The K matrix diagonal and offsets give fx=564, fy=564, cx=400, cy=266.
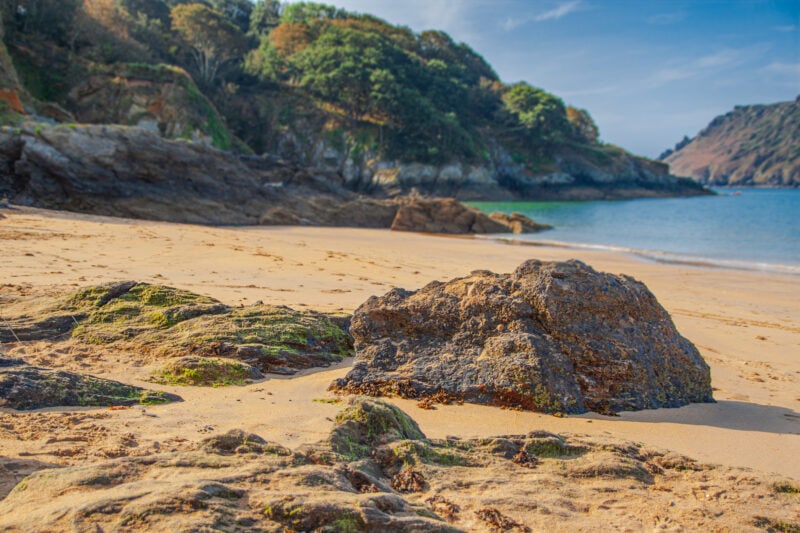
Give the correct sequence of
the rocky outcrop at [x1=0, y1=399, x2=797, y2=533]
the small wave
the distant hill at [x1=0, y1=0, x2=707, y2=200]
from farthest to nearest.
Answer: the distant hill at [x1=0, y1=0, x2=707, y2=200] → the small wave → the rocky outcrop at [x1=0, y1=399, x2=797, y2=533]

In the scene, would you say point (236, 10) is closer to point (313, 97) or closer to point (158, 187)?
point (313, 97)

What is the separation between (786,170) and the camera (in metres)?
128

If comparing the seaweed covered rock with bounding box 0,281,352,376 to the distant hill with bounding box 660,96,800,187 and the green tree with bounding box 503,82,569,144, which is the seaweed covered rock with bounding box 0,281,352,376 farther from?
the distant hill with bounding box 660,96,800,187

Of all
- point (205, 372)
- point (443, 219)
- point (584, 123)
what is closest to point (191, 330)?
point (205, 372)

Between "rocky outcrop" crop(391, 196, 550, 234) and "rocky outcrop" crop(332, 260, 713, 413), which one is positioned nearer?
"rocky outcrop" crop(332, 260, 713, 413)

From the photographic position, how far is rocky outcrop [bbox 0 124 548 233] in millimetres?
14922

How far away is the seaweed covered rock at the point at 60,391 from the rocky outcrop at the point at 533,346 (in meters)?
1.27

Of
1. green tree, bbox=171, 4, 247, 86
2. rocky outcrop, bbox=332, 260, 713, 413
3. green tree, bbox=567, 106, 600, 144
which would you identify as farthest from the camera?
green tree, bbox=567, 106, 600, 144

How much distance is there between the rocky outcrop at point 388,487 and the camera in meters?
1.76

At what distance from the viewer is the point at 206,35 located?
4266 centimetres

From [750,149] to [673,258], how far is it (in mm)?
156223

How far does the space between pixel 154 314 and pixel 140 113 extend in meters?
28.7

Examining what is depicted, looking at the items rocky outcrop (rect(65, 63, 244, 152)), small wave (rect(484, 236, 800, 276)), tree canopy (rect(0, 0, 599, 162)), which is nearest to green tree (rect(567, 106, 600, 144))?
tree canopy (rect(0, 0, 599, 162))

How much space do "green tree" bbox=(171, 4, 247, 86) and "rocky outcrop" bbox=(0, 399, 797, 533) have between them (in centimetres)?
4555
